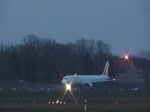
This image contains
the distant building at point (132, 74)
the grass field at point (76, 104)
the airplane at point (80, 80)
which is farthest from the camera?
the distant building at point (132, 74)

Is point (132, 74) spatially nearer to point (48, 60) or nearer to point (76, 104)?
point (48, 60)

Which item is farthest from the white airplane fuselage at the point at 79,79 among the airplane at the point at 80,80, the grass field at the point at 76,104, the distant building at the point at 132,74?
the grass field at the point at 76,104

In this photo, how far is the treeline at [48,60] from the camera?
3974 inches

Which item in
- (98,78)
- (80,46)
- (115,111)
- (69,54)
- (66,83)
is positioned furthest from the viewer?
(80,46)

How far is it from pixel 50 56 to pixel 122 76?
56.8 feet

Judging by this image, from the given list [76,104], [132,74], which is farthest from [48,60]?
[76,104]

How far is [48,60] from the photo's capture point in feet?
373

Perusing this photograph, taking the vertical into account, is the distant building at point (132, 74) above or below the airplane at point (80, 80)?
above

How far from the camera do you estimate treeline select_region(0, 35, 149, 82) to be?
101 meters

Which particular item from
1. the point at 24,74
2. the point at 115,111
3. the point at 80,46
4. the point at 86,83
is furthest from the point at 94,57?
the point at 115,111

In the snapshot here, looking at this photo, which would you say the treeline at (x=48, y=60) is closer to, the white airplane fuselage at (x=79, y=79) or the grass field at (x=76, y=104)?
the white airplane fuselage at (x=79, y=79)

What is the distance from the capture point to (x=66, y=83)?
267 feet

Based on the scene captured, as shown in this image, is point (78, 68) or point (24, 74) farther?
point (78, 68)

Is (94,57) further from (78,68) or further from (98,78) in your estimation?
(98,78)
